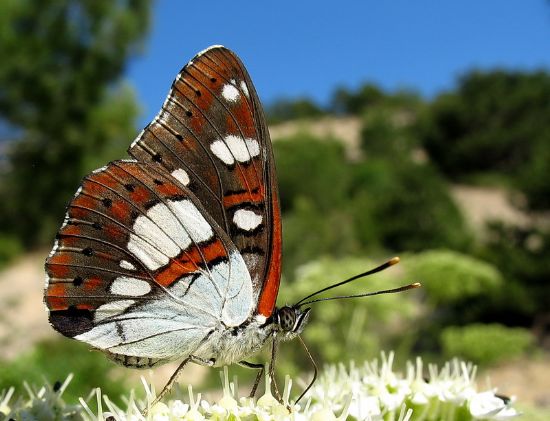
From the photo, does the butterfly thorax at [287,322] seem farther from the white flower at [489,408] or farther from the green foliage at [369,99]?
the green foliage at [369,99]

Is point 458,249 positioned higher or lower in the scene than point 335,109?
lower

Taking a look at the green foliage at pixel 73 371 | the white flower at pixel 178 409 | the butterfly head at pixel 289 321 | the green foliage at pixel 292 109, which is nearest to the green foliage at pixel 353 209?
the green foliage at pixel 73 371

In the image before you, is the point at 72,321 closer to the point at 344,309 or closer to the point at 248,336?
the point at 248,336

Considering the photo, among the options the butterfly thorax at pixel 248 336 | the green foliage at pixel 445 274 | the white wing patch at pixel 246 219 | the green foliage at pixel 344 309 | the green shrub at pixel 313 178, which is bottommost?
the butterfly thorax at pixel 248 336

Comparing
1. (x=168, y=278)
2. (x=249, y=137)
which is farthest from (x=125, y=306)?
(x=249, y=137)

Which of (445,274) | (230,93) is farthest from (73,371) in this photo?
(445,274)

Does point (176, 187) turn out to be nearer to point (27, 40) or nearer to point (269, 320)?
point (269, 320)

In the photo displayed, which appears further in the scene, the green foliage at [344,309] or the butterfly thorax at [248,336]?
the green foliage at [344,309]
